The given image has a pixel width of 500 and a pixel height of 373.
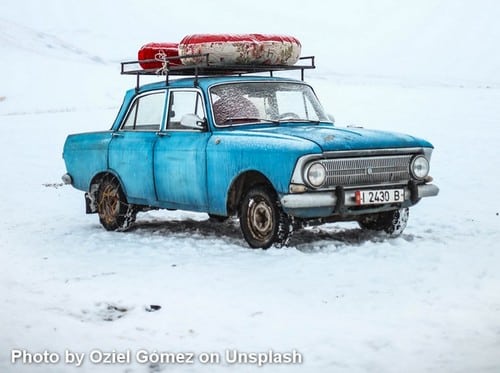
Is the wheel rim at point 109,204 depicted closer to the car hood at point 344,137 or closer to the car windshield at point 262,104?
the car windshield at point 262,104

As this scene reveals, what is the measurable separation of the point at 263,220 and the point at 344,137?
1.12 meters

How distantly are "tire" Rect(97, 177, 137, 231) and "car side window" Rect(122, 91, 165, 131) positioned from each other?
0.72 meters

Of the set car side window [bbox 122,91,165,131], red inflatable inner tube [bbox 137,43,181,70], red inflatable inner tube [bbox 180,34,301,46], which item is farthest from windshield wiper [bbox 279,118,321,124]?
red inflatable inner tube [bbox 137,43,181,70]

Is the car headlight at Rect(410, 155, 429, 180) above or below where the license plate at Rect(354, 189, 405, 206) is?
above

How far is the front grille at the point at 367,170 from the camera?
26.1 feet

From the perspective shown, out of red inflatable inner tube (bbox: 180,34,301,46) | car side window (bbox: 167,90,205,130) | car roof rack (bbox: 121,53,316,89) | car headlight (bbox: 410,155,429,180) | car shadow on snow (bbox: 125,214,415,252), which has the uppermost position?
red inflatable inner tube (bbox: 180,34,301,46)

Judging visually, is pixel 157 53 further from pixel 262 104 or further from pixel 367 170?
pixel 367 170

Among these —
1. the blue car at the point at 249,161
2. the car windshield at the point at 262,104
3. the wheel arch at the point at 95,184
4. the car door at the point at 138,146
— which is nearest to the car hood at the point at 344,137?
the blue car at the point at 249,161

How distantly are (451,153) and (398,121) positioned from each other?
6.82m

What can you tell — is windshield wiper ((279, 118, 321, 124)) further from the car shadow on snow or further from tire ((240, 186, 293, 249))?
the car shadow on snow

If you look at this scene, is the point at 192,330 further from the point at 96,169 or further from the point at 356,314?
the point at 96,169

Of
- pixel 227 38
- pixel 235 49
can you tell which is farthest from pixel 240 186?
pixel 227 38

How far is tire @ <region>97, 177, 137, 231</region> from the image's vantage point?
10.2 metres

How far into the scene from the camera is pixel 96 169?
10.5 meters
